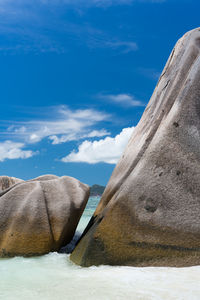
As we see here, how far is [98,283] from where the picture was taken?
2.91 m

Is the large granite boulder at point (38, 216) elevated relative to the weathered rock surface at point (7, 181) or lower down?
lower down

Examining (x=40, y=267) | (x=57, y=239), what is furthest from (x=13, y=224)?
(x=40, y=267)

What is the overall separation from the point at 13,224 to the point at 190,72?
10.9 feet

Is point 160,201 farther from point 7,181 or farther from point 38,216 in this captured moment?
point 7,181

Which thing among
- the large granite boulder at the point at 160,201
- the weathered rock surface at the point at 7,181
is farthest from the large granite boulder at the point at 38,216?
the weathered rock surface at the point at 7,181

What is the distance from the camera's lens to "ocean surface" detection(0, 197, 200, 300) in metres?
2.57

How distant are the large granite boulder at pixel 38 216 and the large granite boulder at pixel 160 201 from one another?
615 millimetres

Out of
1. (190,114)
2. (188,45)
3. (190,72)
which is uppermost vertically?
(188,45)

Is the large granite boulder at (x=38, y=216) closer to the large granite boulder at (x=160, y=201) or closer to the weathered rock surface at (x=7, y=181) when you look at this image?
the large granite boulder at (x=160, y=201)

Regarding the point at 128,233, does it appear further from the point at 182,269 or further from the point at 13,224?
the point at 13,224

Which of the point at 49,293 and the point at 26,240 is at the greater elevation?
the point at 26,240

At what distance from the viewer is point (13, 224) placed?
4.66 m

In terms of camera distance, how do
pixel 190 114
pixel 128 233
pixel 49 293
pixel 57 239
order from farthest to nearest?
pixel 57 239
pixel 190 114
pixel 128 233
pixel 49 293

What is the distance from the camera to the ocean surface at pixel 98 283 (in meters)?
2.57
